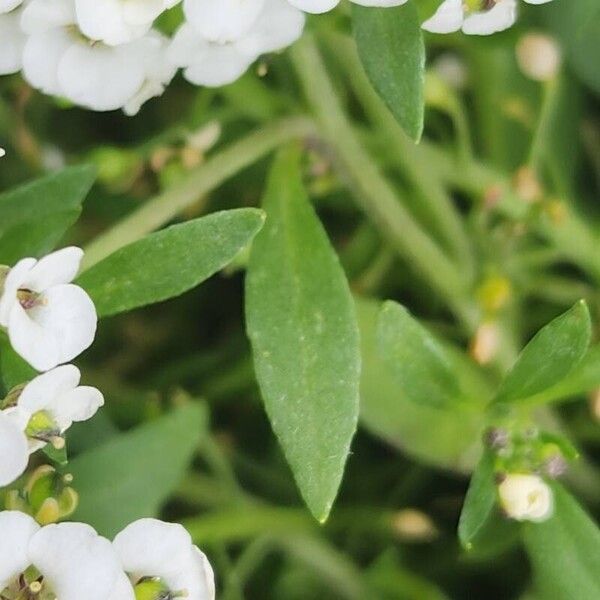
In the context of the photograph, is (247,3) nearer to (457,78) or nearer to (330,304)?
(330,304)

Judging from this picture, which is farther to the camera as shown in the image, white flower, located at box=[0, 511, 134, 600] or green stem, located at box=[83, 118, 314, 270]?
green stem, located at box=[83, 118, 314, 270]

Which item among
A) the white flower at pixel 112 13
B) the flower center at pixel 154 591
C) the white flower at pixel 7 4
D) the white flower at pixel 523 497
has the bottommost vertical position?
the white flower at pixel 523 497

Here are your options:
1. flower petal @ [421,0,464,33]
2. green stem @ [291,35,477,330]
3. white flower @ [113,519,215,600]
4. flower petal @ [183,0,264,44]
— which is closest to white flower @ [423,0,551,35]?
flower petal @ [421,0,464,33]

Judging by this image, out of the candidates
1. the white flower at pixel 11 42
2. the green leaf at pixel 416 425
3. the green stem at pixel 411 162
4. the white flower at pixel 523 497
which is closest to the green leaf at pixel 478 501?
the white flower at pixel 523 497

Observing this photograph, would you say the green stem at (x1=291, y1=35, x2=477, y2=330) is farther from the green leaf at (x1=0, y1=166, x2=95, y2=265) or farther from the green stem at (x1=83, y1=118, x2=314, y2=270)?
the green leaf at (x1=0, y1=166, x2=95, y2=265)

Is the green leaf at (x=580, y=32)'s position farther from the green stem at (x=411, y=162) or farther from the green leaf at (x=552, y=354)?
the green leaf at (x=552, y=354)

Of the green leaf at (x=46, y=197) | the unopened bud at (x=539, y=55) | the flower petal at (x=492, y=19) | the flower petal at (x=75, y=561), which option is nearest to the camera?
the flower petal at (x=75, y=561)

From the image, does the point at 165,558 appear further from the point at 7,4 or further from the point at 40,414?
the point at 7,4
